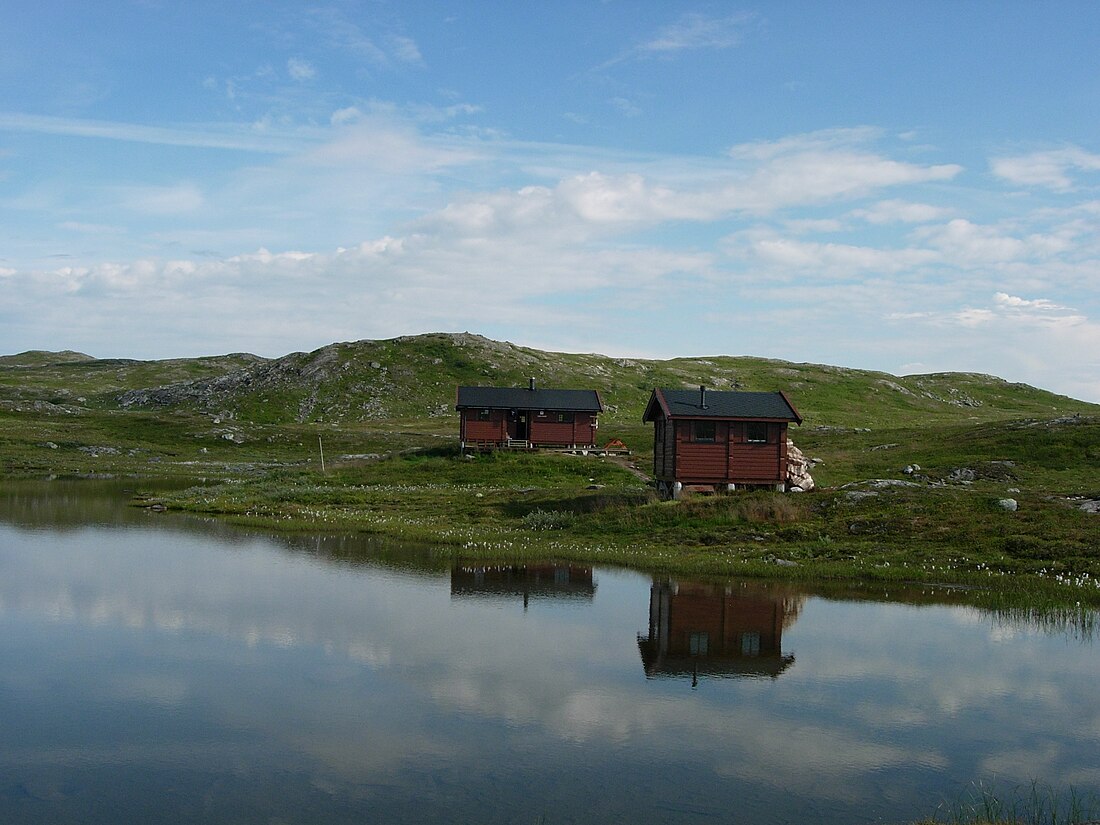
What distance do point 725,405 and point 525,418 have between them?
109 ft

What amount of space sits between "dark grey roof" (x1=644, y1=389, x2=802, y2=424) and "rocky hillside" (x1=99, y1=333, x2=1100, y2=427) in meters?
70.4

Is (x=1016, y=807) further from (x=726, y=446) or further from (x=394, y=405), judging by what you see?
(x=394, y=405)

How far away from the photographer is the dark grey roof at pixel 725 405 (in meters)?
50.0

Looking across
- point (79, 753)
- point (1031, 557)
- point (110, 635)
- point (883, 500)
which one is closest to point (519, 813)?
point (79, 753)

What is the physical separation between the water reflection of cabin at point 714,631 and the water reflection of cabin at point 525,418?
Answer: 49.4m

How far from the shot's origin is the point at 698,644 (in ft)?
75.9

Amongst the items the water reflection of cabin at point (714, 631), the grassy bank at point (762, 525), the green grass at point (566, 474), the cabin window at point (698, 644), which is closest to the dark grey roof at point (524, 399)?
the green grass at point (566, 474)

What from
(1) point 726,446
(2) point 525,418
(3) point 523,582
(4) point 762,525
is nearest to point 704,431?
(1) point 726,446

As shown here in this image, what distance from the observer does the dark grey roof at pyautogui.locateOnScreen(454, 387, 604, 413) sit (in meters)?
79.1

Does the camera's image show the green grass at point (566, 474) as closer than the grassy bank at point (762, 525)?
No

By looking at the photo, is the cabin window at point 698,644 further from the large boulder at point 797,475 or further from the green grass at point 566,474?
the large boulder at point 797,475

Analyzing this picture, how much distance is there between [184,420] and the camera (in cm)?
11106

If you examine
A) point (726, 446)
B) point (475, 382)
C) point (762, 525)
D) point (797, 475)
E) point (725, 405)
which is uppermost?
point (475, 382)

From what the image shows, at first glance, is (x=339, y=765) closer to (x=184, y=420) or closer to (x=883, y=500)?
(x=883, y=500)
